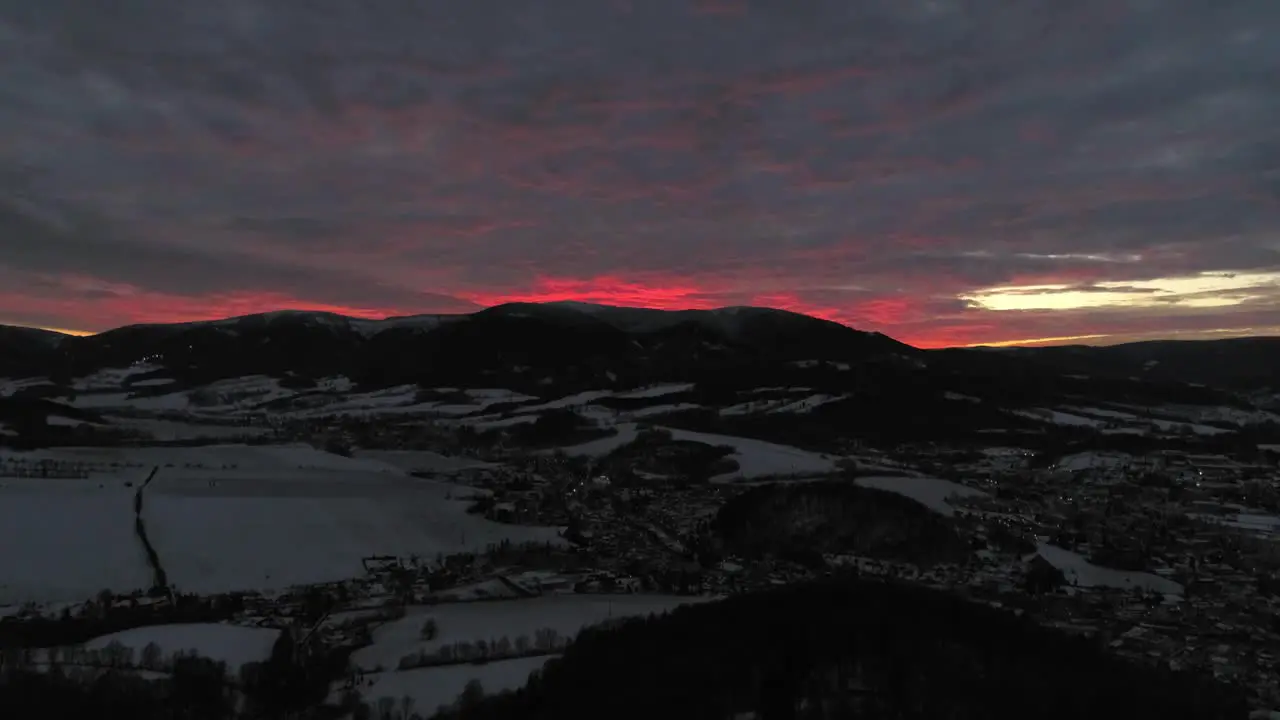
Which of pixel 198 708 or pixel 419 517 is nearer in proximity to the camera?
pixel 198 708

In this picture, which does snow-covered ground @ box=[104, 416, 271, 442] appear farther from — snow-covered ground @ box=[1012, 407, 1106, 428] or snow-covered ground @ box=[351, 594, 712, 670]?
snow-covered ground @ box=[1012, 407, 1106, 428]

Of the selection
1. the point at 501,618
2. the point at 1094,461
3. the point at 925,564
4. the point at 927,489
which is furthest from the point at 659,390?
the point at 501,618

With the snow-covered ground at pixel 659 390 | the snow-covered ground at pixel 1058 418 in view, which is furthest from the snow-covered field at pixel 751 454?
the snow-covered ground at pixel 1058 418

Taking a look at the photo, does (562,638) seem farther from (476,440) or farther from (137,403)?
(137,403)

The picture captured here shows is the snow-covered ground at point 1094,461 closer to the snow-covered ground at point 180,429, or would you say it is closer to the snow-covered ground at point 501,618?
the snow-covered ground at point 501,618

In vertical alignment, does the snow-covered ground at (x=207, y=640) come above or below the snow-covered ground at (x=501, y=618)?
above

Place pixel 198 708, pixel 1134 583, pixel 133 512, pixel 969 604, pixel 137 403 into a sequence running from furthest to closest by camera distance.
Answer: pixel 137 403 → pixel 133 512 → pixel 1134 583 → pixel 969 604 → pixel 198 708

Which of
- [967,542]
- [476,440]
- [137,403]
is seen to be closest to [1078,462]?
[967,542]
